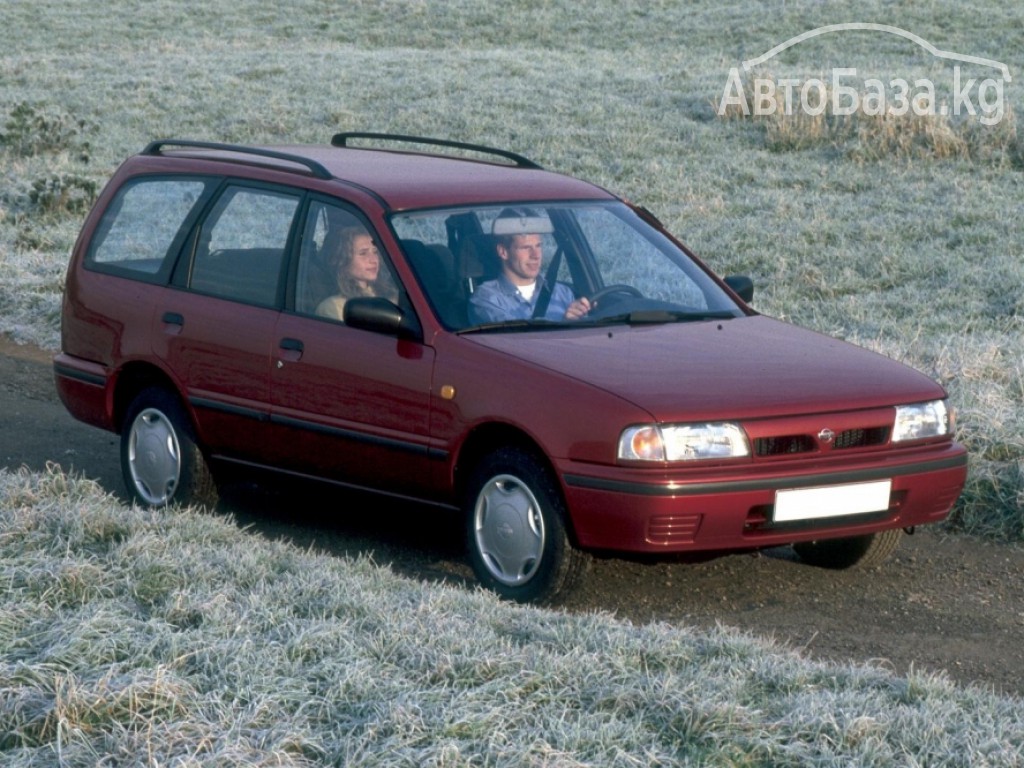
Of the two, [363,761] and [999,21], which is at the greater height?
[999,21]

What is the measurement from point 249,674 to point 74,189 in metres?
14.8

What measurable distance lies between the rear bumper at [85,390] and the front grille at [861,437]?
3585 millimetres

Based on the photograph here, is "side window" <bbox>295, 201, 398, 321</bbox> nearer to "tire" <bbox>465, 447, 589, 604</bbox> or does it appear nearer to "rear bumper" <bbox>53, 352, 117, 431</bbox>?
"tire" <bbox>465, 447, 589, 604</bbox>

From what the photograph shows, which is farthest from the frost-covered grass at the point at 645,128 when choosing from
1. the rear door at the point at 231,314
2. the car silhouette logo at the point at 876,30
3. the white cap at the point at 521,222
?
the rear door at the point at 231,314

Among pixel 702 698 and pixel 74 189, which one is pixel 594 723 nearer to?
pixel 702 698

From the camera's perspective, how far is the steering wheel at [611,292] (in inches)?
276

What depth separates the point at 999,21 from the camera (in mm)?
31719

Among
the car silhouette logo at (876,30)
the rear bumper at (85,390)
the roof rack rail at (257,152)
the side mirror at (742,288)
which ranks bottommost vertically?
the rear bumper at (85,390)

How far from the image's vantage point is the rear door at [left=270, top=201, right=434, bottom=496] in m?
6.53

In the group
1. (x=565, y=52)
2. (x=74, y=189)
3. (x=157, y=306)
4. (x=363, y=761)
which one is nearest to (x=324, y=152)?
(x=157, y=306)

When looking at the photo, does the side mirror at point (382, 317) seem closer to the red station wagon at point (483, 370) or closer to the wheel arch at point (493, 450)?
the red station wagon at point (483, 370)

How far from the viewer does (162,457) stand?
7621 millimetres

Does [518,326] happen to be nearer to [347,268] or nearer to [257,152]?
[347,268]

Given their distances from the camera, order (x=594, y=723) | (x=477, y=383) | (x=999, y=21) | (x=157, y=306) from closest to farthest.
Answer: (x=594, y=723) → (x=477, y=383) → (x=157, y=306) → (x=999, y=21)
